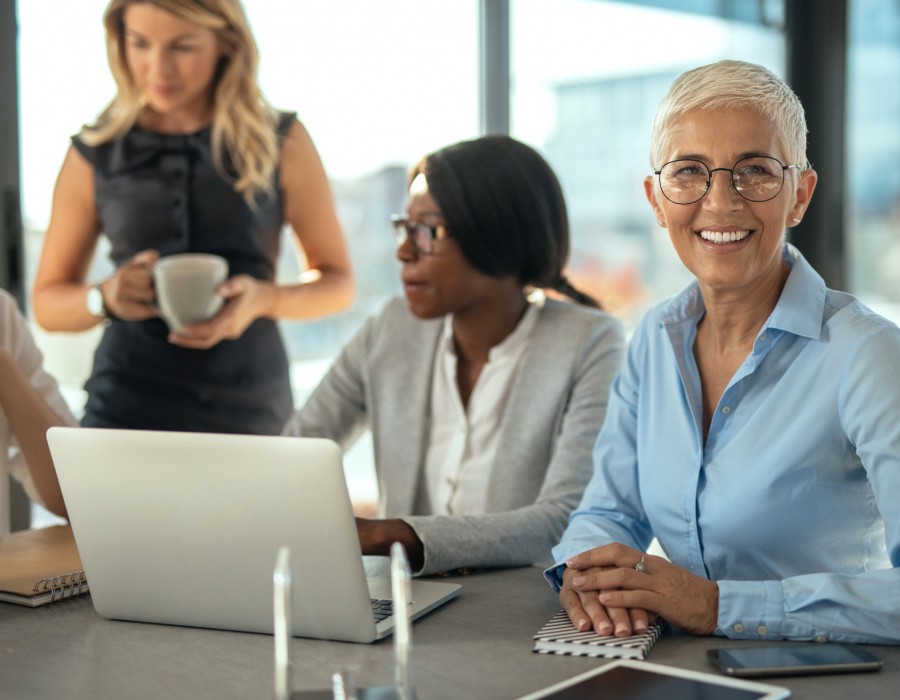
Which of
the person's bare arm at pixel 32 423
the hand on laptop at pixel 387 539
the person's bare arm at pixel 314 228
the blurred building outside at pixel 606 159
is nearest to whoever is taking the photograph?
the hand on laptop at pixel 387 539

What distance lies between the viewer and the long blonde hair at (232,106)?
2.29 metres

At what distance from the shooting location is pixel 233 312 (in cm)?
211

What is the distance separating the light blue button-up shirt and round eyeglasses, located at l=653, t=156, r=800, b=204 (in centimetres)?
14

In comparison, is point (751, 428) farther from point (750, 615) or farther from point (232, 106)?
point (232, 106)

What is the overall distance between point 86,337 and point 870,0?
12.2ft

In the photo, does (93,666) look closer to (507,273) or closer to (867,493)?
(867,493)

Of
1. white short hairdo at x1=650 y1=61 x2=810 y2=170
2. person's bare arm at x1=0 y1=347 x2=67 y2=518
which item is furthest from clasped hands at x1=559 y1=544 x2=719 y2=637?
person's bare arm at x1=0 y1=347 x2=67 y2=518

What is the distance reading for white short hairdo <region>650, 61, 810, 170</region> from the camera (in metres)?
1.33

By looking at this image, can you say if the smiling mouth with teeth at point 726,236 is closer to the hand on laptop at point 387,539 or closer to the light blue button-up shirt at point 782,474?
the light blue button-up shirt at point 782,474

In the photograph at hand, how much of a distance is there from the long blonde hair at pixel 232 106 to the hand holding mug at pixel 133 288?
38 centimetres

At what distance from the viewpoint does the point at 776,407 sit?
1325mm

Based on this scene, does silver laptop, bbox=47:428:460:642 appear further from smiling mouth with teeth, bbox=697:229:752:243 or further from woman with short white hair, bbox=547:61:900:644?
smiling mouth with teeth, bbox=697:229:752:243

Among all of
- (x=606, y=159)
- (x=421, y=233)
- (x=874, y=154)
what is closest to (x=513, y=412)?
(x=421, y=233)

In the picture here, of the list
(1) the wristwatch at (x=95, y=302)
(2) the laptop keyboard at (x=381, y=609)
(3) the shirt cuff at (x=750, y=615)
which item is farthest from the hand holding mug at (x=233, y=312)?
(3) the shirt cuff at (x=750, y=615)
